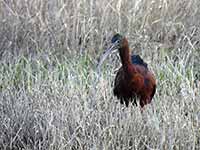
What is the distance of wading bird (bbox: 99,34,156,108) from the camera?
3.56m

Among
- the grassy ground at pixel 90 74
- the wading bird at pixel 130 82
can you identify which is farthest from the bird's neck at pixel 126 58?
the grassy ground at pixel 90 74

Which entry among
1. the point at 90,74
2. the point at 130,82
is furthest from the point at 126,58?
the point at 90,74

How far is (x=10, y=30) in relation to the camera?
191 inches

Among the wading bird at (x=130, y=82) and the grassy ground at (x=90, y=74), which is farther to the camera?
the wading bird at (x=130, y=82)

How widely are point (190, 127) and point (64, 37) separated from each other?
76.0 inches

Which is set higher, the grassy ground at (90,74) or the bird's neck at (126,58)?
the bird's neck at (126,58)

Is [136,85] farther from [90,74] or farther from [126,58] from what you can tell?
[90,74]

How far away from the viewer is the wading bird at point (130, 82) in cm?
356

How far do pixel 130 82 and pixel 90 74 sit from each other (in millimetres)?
663

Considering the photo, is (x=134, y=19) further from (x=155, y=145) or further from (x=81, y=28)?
(x=155, y=145)

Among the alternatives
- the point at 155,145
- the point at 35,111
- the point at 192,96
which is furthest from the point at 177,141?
the point at 35,111

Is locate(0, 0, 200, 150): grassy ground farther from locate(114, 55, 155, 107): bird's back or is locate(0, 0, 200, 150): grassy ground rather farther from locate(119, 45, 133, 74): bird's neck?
locate(119, 45, 133, 74): bird's neck

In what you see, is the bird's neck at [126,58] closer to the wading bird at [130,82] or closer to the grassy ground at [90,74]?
the wading bird at [130,82]

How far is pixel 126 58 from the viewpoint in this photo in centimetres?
357
